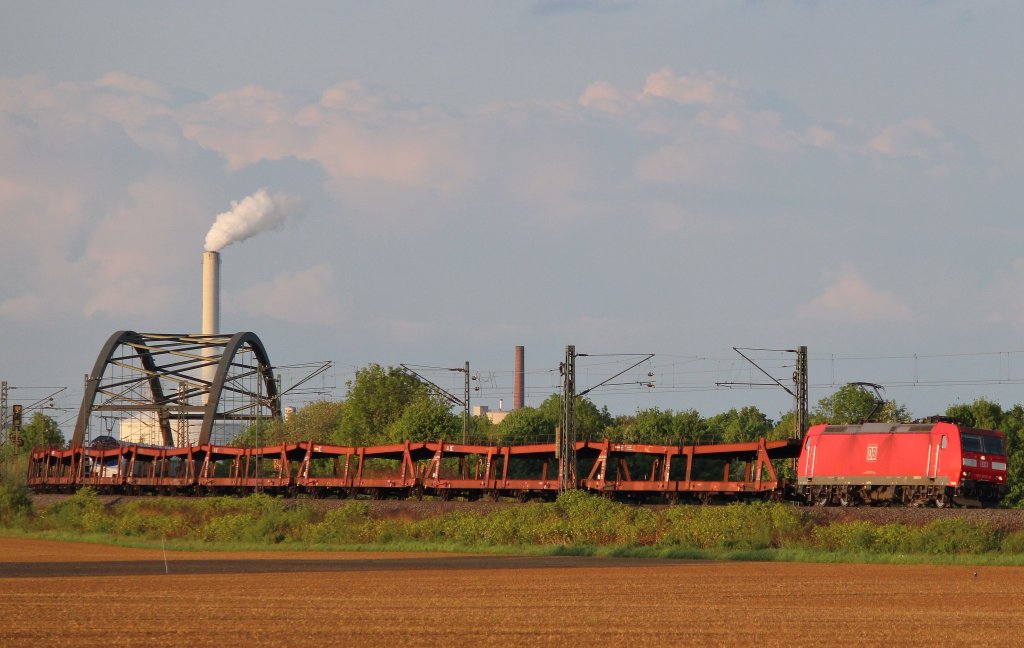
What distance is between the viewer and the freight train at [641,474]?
56500 mm

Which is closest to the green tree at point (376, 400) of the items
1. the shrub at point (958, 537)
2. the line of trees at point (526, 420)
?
the line of trees at point (526, 420)

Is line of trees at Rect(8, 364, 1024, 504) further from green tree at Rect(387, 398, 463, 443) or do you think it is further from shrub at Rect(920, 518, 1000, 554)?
shrub at Rect(920, 518, 1000, 554)

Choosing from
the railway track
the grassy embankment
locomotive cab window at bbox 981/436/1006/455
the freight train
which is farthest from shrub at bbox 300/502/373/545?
locomotive cab window at bbox 981/436/1006/455

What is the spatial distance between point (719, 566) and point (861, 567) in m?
4.62

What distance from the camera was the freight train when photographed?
56500mm

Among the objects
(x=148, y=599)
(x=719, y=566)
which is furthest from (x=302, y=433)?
(x=148, y=599)

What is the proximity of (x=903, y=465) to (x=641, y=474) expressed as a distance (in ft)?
119

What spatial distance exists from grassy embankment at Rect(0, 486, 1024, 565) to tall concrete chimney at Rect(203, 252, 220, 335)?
43.9 metres

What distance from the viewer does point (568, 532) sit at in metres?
57.4

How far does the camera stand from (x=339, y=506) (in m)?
65.9

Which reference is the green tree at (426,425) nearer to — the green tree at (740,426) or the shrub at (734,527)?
the green tree at (740,426)

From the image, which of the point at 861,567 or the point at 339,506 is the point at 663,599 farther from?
the point at 339,506

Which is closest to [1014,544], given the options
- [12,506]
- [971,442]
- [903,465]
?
[971,442]

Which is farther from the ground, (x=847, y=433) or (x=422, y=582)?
(x=847, y=433)
